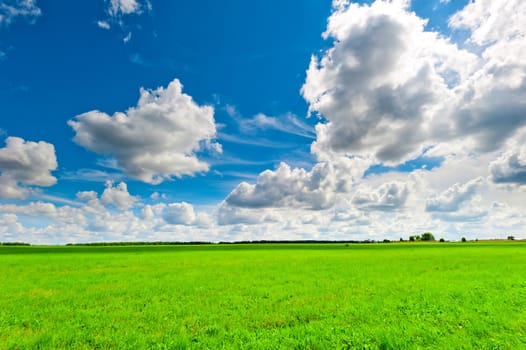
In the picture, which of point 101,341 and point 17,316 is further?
point 17,316

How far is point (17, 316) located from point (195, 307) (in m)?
8.70

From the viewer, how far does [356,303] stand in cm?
1692

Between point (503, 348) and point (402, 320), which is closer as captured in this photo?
point (503, 348)

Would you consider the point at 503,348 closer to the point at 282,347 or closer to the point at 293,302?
the point at 282,347

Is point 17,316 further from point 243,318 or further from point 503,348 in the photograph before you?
point 503,348

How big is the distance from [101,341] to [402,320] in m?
12.2

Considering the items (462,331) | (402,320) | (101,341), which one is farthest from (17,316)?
(462,331)

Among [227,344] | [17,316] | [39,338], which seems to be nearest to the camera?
[227,344]

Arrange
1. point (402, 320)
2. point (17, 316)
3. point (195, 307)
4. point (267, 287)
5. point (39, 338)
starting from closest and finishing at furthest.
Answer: point (39, 338)
point (402, 320)
point (17, 316)
point (195, 307)
point (267, 287)

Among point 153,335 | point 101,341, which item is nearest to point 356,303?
point 153,335

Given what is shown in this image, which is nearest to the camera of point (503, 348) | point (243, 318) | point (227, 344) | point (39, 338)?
point (503, 348)

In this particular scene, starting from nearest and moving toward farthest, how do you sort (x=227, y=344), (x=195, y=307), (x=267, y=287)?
(x=227, y=344) → (x=195, y=307) → (x=267, y=287)

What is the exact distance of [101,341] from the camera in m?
11.6

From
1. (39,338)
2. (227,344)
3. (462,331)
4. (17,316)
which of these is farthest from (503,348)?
(17,316)
